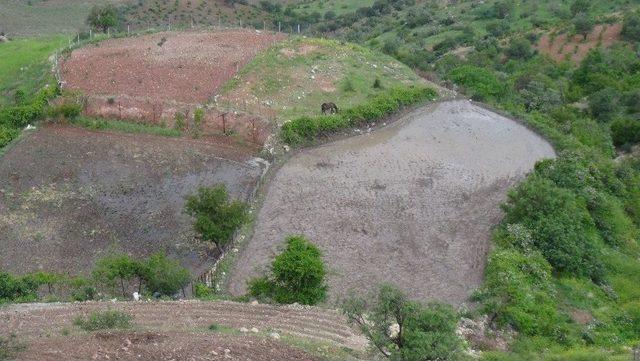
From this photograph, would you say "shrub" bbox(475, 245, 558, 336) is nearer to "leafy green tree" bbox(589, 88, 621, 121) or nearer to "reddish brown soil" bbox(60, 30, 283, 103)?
"reddish brown soil" bbox(60, 30, 283, 103)

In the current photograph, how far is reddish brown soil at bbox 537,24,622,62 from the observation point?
183ft

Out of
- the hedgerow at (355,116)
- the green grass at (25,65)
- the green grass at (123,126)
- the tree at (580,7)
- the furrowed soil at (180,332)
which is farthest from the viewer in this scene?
the tree at (580,7)

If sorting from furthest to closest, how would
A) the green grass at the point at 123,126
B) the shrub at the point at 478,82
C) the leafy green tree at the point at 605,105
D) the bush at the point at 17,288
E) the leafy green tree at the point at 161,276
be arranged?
1. the shrub at the point at 478,82
2. the leafy green tree at the point at 605,105
3. the green grass at the point at 123,126
4. the leafy green tree at the point at 161,276
5. the bush at the point at 17,288

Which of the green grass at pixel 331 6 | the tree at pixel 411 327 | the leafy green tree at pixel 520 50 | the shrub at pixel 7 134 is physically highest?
the tree at pixel 411 327

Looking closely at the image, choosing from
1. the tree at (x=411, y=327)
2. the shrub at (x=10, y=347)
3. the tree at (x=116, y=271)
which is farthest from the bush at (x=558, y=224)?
the shrub at (x=10, y=347)

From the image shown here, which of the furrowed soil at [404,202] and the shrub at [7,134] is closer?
the furrowed soil at [404,202]

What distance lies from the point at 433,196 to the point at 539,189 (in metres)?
5.35

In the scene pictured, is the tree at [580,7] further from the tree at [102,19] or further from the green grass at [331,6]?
the tree at [102,19]

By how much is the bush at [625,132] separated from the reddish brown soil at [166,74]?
1947 cm

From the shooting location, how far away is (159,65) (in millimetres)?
39969

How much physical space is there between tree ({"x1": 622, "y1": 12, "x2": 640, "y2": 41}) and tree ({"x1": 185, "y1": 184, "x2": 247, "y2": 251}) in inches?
1756

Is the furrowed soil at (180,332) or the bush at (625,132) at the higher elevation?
the furrowed soil at (180,332)

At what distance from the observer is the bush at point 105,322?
16359 millimetres

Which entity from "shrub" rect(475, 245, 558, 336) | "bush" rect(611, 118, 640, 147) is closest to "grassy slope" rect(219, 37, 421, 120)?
"bush" rect(611, 118, 640, 147)
